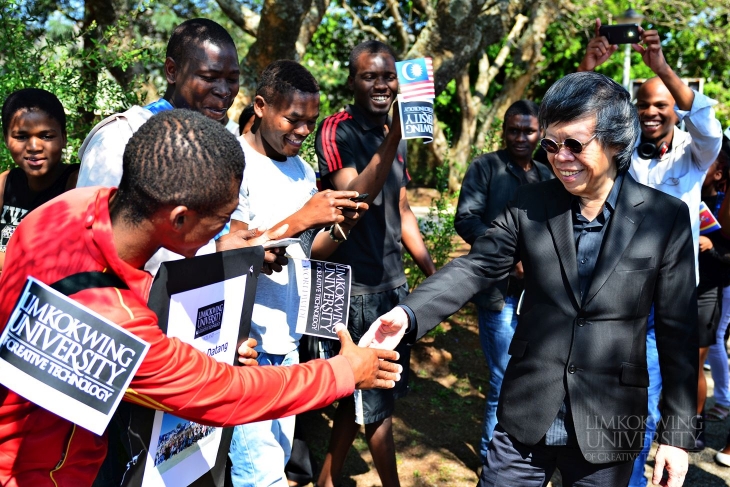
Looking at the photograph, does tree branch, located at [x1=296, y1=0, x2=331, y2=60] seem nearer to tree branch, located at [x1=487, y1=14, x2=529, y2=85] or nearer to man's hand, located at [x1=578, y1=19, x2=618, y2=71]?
man's hand, located at [x1=578, y1=19, x2=618, y2=71]

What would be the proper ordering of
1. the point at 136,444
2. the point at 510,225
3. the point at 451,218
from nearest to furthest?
the point at 136,444, the point at 510,225, the point at 451,218

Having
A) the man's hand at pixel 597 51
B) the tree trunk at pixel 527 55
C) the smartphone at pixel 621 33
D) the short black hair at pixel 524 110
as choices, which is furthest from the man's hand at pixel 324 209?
the tree trunk at pixel 527 55

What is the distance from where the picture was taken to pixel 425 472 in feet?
15.8

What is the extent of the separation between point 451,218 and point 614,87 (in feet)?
13.8

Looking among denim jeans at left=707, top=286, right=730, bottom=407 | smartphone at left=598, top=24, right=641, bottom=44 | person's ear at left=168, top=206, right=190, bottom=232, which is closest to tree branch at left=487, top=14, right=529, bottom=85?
denim jeans at left=707, top=286, right=730, bottom=407

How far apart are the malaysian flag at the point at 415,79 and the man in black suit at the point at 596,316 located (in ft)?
2.74

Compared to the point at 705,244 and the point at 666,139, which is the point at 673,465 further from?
the point at 705,244

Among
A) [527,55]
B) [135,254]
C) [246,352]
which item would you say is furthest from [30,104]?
[527,55]

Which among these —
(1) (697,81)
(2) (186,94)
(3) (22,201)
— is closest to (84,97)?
(3) (22,201)

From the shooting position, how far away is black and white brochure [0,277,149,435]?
1.77m

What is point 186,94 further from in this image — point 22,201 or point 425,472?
point 425,472

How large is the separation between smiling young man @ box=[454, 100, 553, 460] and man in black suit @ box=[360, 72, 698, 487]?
174 centimetres

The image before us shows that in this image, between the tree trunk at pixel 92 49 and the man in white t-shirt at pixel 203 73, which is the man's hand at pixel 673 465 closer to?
the man in white t-shirt at pixel 203 73

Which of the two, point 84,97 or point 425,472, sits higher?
point 84,97
